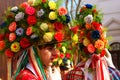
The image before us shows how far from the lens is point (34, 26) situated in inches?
135

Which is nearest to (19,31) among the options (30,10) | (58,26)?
(30,10)

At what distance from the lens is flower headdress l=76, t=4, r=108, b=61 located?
3361mm

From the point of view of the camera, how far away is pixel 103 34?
345cm

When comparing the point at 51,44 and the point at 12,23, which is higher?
the point at 12,23

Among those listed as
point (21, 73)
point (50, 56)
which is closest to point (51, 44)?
point (50, 56)

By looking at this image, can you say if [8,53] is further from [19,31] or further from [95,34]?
[95,34]

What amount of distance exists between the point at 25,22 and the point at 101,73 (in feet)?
2.80

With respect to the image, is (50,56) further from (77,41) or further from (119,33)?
(119,33)

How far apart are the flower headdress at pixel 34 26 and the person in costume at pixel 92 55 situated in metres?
0.18

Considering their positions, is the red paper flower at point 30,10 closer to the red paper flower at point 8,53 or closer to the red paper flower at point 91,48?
the red paper flower at point 8,53

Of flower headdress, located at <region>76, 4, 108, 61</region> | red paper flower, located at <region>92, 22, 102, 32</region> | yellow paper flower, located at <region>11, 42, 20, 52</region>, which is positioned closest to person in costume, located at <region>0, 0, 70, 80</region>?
yellow paper flower, located at <region>11, 42, 20, 52</region>

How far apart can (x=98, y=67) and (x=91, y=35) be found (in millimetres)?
296

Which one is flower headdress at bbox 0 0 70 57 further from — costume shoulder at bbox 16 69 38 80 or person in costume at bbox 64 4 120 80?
costume shoulder at bbox 16 69 38 80

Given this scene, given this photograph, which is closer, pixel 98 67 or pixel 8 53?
pixel 98 67
